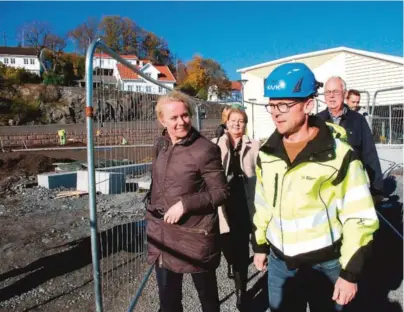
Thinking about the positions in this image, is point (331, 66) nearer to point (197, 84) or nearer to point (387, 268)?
point (387, 268)

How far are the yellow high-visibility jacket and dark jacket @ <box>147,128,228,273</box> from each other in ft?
1.43

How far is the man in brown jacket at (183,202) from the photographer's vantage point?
95.3 inches

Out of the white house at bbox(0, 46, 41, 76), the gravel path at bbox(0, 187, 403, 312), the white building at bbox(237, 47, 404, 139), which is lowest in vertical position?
the gravel path at bbox(0, 187, 403, 312)

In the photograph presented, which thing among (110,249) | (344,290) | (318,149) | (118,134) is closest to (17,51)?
(110,249)

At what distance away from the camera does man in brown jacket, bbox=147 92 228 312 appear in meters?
2.42

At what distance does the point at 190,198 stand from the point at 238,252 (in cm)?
150

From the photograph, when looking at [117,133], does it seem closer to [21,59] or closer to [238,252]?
[238,252]

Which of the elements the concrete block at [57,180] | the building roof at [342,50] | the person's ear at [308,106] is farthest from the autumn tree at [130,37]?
the person's ear at [308,106]

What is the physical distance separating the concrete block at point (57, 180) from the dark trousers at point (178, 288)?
916 cm

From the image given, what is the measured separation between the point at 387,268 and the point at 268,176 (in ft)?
9.37

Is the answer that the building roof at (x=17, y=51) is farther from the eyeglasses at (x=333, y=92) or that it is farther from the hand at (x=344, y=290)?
the hand at (x=344, y=290)

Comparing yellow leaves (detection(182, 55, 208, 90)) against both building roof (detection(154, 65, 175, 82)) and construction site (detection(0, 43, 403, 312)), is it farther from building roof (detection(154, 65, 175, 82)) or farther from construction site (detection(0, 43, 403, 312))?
construction site (detection(0, 43, 403, 312))

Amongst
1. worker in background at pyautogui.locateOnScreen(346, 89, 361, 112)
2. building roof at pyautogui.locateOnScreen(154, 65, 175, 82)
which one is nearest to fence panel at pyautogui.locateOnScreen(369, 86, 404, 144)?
worker in background at pyautogui.locateOnScreen(346, 89, 361, 112)

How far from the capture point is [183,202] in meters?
2.31
